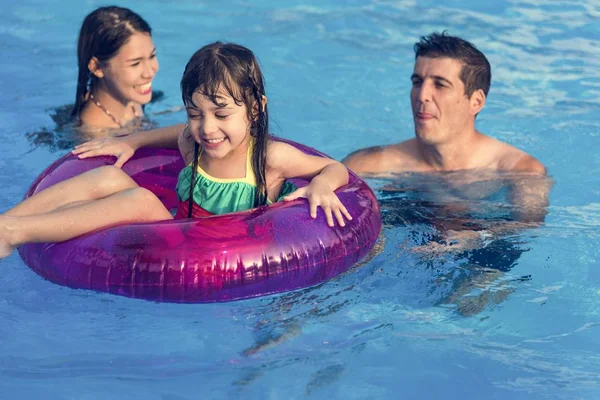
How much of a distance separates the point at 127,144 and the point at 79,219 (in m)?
1.04

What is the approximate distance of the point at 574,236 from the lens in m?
5.36

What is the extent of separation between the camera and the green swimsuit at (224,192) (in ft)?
15.6

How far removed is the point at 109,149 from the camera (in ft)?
17.0

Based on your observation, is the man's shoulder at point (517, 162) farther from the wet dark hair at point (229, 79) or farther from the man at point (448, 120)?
the wet dark hair at point (229, 79)

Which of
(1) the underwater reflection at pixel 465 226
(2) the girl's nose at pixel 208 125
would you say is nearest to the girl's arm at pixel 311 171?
(2) the girl's nose at pixel 208 125

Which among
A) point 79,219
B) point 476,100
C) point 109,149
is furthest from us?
point 476,100

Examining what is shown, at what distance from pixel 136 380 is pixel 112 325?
0.41 metres

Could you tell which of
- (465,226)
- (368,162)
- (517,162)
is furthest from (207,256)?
(517,162)

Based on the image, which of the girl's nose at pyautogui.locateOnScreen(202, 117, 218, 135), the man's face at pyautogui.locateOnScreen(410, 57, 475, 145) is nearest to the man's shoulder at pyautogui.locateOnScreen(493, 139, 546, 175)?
the man's face at pyautogui.locateOnScreen(410, 57, 475, 145)

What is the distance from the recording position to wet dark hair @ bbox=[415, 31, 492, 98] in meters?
5.87

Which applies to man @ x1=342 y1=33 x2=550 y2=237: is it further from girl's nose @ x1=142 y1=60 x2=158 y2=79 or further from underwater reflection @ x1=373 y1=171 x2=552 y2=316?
girl's nose @ x1=142 y1=60 x2=158 y2=79

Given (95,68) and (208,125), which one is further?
(95,68)

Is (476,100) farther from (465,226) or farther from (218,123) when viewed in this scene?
(218,123)

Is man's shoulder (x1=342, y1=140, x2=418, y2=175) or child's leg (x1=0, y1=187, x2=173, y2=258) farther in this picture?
man's shoulder (x1=342, y1=140, x2=418, y2=175)
